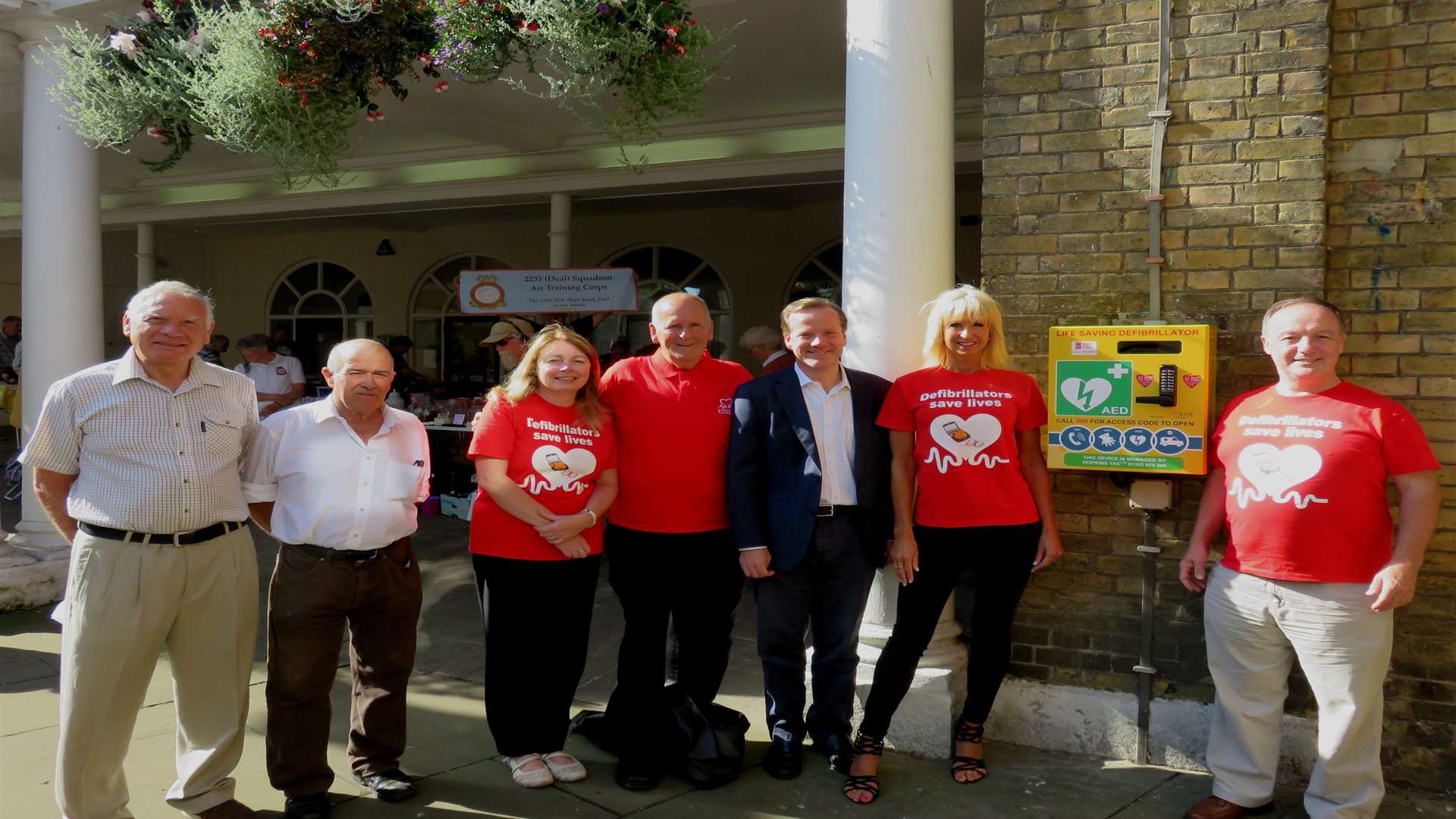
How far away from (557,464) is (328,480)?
28.1 inches

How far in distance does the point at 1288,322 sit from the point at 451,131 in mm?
8051

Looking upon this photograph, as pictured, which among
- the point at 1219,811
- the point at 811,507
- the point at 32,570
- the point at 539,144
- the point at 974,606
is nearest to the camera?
the point at 1219,811

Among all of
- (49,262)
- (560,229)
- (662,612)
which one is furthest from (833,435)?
→ (560,229)

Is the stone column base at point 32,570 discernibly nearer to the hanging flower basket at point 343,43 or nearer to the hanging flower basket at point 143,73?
the hanging flower basket at point 143,73

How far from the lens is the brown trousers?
3.37m

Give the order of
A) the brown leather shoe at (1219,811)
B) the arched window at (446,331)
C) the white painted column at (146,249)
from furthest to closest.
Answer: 1. the arched window at (446,331)
2. the white painted column at (146,249)
3. the brown leather shoe at (1219,811)

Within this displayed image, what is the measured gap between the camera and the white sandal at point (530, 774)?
3693 mm

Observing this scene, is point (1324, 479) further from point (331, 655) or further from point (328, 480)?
point (331, 655)

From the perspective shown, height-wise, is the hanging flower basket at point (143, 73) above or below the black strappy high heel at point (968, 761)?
above

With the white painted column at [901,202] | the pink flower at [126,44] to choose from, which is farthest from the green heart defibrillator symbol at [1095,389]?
the pink flower at [126,44]

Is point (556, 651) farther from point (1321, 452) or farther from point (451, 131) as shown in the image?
point (451, 131)

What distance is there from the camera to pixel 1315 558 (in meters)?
3.11

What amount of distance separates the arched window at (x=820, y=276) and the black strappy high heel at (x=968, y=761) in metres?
9.50

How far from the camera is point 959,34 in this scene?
7016mm
